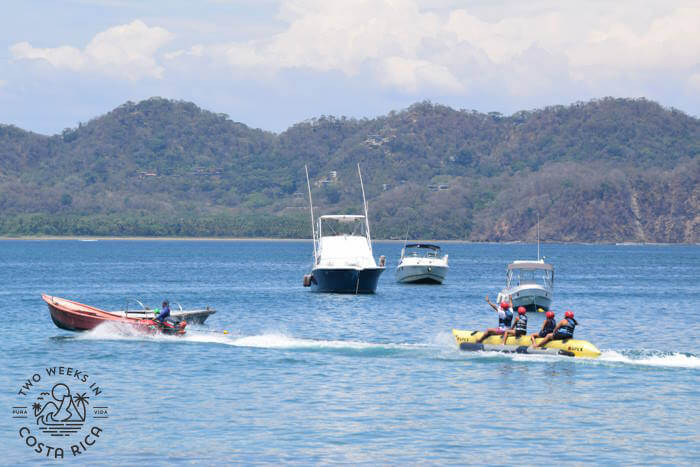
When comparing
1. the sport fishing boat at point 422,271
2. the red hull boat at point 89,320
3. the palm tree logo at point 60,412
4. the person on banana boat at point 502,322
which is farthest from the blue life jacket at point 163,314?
the sport fishing boat at point 422,271

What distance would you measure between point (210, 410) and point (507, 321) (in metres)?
13.5

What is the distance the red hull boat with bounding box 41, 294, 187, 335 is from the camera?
43.2 m

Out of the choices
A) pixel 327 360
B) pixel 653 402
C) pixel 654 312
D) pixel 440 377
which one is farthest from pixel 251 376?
pixel 654 312

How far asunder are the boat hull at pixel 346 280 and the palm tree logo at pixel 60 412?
38000mm

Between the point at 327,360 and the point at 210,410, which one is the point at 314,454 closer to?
the point at 210,410

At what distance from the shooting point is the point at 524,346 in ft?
120

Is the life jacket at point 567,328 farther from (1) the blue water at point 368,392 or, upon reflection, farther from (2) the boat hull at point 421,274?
(2) the boat hull at point 421,274

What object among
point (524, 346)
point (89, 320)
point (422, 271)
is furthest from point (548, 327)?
point (422, 271)

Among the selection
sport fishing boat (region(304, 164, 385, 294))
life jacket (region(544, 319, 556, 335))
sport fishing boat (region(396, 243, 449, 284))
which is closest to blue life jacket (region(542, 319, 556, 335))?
life jacket (region(544, 319, 556, 335))

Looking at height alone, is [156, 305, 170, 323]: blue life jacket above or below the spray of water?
above

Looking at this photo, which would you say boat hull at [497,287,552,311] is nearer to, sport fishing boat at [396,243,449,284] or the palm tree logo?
sport fishing boat at [396,243,449,284]

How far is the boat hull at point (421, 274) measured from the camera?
3442 inches

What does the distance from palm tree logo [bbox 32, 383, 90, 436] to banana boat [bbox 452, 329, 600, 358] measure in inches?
567

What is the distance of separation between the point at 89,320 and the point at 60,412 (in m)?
16.2
